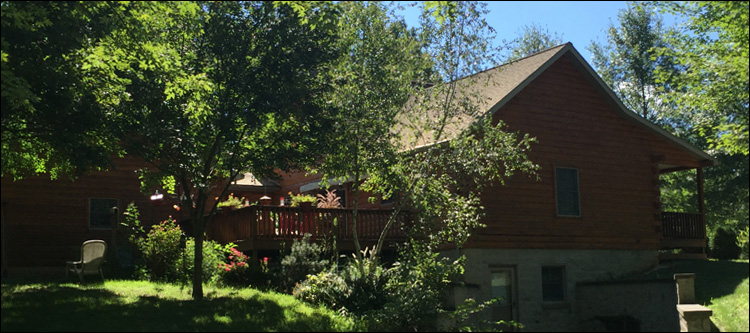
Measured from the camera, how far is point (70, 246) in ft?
69.2

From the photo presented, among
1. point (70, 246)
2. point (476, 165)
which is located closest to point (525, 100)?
point (476, 165)

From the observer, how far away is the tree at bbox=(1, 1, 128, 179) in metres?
12.7

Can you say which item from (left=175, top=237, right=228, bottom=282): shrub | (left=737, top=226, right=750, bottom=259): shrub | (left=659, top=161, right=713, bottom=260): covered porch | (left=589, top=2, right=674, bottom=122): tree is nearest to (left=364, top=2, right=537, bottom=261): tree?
(left=175, top=237, right=228, bottom=282): shrub

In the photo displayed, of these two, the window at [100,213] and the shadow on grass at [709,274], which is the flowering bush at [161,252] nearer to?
Answer: the window at [100,213]

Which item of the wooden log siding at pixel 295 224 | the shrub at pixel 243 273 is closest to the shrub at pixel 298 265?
the shrub at pixel 243 273

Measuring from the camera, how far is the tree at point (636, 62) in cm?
3472

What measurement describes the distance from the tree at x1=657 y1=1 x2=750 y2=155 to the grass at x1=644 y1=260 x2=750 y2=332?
→ 331 centimetres

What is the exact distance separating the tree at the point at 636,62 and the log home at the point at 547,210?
39.2 feet

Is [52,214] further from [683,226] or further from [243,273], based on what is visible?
[683,226]

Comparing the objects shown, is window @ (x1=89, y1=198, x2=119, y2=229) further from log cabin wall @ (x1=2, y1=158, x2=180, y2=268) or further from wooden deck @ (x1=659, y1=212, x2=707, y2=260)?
wooden deck @ (x1=659, y1=212, x2=707, y2=260)

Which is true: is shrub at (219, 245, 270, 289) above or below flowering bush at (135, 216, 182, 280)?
below

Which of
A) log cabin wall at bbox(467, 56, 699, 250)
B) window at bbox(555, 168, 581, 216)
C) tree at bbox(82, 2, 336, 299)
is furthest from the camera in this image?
window at bbox(555, 168, 581, 216)

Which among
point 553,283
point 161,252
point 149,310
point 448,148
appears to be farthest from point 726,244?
point 149,310

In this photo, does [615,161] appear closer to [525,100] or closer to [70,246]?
[525,100]
